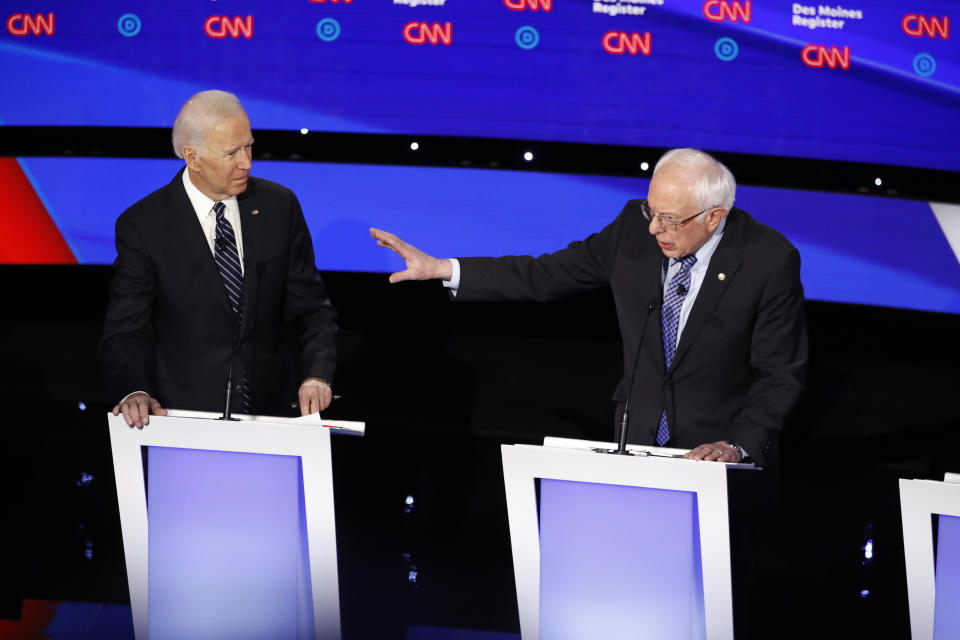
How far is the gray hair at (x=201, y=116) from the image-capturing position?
2.70 metres

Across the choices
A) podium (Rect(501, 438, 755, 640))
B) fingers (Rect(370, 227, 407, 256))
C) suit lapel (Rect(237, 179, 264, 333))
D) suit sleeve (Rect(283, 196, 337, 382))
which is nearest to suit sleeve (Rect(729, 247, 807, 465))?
podium (Rect(501, 438, 755, 640))

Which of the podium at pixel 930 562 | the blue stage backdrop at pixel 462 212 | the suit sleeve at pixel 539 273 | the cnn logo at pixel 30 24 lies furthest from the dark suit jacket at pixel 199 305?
the cnn logo at pixel 30 24

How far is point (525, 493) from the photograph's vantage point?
1.88 m

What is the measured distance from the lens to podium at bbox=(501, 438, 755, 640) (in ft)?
5.90

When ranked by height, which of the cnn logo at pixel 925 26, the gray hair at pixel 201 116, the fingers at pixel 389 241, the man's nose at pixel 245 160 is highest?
the cnn logo at pixel 925 26

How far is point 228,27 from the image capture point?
4.16m

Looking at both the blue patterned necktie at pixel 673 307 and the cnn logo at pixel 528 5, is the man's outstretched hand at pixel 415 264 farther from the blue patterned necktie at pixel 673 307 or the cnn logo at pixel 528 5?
the cnn logo at pixel 528 5

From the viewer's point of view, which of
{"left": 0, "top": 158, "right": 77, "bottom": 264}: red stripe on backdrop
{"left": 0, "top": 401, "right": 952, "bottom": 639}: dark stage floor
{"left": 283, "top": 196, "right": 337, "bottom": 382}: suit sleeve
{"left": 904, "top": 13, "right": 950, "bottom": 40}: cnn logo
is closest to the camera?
{"left": 283, "top": 196, "right": 337, "bottom": 382}: suit sleeve

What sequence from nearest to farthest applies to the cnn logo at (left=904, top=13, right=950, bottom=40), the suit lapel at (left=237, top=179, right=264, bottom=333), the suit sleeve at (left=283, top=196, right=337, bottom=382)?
the suit lapel at (left=237, top=179, right=264, bottom=333) < the suit sleeve at (left=283, top=196, right=337, bottom=382) < the cnn logo at (left=904, top=13, right=950, bottom=40)

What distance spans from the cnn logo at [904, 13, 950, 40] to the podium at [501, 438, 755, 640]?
9.11ft

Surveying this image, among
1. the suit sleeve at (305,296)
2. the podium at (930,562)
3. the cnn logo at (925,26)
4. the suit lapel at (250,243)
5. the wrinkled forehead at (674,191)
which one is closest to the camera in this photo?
the podium at (930,562)

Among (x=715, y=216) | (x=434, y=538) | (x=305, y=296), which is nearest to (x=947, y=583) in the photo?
(x=715, y=216)

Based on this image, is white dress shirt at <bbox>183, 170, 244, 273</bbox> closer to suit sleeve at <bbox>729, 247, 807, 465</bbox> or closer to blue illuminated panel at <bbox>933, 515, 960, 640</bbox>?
suit sleeve at <bbox>729, 247, 807, 465</bbox>

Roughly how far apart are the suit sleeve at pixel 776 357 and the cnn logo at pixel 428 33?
6.74 ft
